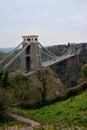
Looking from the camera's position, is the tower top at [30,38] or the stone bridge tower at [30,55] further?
the tower top at [30,38]

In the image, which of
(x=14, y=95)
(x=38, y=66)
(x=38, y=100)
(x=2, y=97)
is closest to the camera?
(x=2, y=97)

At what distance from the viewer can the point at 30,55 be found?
45.7m

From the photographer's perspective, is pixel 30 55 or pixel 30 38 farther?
pixel 30 38

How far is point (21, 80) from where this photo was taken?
3384 cm

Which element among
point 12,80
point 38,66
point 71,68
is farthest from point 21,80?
point 71,68

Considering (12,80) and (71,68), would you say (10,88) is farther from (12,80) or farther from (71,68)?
(71,68)

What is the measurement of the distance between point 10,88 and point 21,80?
1690 mm

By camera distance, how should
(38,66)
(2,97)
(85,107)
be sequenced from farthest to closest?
1. (38,66)
2. (85,107)
3. (2,97)

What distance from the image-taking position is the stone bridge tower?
45188mm

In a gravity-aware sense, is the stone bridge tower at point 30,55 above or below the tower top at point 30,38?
below

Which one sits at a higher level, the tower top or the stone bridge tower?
the tower top

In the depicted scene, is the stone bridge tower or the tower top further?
the tower top

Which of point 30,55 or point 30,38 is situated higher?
point 30,38

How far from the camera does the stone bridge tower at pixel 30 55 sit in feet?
148
